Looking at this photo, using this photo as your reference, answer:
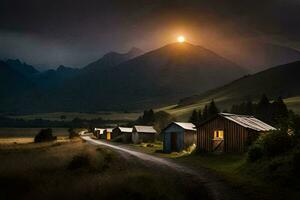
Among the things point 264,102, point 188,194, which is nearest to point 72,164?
point 188,194

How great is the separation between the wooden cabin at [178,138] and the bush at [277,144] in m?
31.1

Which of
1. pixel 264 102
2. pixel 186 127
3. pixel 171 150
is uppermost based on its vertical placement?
pixel 264 102

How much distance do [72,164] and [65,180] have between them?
683 cm

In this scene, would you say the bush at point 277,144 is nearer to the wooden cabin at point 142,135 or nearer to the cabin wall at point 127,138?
the wooden cabin at point 142,135

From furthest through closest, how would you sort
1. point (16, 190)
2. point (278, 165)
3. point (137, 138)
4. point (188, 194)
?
point (137, 138), point (278, 165), point (16, 190), point (188, 194)

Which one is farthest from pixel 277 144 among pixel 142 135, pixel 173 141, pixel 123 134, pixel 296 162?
pixel 123 134

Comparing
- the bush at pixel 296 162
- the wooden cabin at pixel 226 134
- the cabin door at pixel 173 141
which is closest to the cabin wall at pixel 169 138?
the cabin door at pixel 173 141

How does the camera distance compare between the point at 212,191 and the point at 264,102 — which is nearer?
the point at 212,191

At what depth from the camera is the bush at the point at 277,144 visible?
2681cm

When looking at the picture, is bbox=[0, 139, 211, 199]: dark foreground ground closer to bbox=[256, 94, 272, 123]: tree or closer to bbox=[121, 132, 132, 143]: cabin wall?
bbox=[121, 132, 132, 143]: cabin wall

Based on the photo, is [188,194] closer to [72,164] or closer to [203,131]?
[72,164]

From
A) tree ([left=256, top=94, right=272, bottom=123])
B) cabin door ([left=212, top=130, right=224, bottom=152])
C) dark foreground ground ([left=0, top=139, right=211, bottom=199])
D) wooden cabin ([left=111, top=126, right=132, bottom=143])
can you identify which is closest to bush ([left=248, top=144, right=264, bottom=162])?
dark foreground ground ([left=0, top=139, right=211, bottom=199])

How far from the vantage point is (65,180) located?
2134 centimetres

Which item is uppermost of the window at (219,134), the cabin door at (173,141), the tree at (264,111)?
the tree at (264,111)
